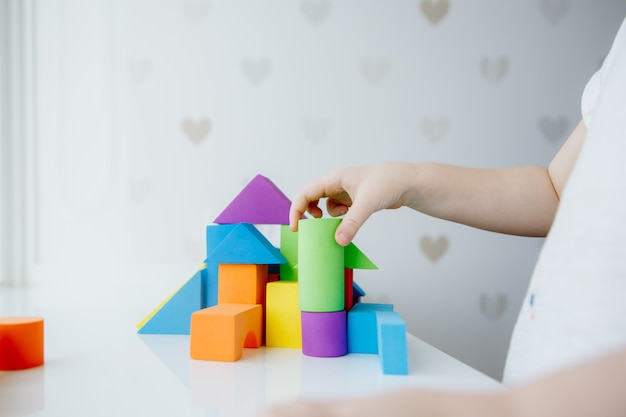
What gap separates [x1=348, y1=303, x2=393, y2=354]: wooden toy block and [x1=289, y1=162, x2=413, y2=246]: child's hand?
10cm

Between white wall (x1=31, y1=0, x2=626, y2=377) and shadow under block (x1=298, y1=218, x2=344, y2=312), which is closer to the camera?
shadow under block (x1=298, y1=218, x2=344, y2=312)

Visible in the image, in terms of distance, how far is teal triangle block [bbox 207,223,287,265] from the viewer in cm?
69

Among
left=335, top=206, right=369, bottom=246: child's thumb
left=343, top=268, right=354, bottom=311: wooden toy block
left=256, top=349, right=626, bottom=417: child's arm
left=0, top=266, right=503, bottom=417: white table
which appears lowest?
left=0, top=266, right=503, bottom=417: white table

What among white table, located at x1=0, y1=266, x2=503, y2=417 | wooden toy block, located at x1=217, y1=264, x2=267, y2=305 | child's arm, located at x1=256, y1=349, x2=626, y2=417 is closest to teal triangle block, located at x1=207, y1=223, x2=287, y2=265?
wooden toy block, located at x1=217, y1=264, x2=267, y2=305

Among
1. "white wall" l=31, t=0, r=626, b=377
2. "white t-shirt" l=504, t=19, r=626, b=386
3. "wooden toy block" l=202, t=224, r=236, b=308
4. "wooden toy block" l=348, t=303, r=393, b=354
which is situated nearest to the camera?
"white t-shirt" l=504, t=19, r=626, b=386

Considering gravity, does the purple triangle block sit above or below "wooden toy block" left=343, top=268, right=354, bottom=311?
above

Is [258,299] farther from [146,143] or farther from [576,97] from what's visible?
[576,97]

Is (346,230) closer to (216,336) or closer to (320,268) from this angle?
(320,268)

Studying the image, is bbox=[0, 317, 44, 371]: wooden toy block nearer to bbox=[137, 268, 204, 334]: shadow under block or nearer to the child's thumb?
bbox=[137, 268, 204, 334]: shadow under block

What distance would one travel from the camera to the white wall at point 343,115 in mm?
1281

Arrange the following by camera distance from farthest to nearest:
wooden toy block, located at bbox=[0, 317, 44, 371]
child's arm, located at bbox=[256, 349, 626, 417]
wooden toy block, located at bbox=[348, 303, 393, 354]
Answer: wooden toy block, located at bbox=[348, 303, 393, 354] → wooden toy block, located at bbox=[0, 317, 44, 371] → child's arm, located at bbox=[256, 349, 626, 417]

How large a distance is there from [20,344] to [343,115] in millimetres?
936

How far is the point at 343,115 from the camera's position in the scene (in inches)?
50.5

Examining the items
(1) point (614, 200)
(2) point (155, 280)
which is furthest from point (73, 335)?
(1) point (614, 200)
